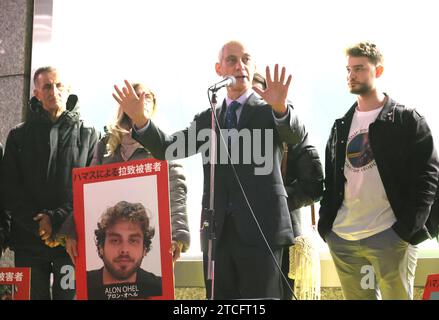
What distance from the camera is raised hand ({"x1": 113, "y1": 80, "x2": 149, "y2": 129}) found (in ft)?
11.4

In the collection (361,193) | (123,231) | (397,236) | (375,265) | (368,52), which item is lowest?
(375,265)

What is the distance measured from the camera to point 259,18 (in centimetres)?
368

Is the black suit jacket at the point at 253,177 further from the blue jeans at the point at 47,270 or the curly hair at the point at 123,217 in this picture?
the blue jeans at the point at 47,270

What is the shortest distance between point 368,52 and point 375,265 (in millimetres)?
1101

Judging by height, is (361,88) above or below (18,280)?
above

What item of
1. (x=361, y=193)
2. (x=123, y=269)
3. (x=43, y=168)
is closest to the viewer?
(x=361, y=193)

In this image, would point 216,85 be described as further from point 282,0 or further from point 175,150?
point 282,0

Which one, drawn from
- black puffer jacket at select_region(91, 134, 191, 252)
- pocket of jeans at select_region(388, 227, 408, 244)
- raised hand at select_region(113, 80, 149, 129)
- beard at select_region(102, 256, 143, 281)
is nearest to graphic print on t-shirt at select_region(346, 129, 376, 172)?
pocket of jeans at select_region(388, 227, 408, 244)

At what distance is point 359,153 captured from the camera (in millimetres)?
3373

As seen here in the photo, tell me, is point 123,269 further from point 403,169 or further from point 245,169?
point 403,169

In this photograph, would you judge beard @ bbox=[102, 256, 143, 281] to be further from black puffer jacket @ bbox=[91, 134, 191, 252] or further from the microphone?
the microphone

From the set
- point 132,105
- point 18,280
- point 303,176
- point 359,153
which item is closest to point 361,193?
point 359,153

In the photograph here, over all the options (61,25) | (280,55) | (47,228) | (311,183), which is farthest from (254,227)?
(61,25)

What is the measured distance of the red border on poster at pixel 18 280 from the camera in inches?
145
